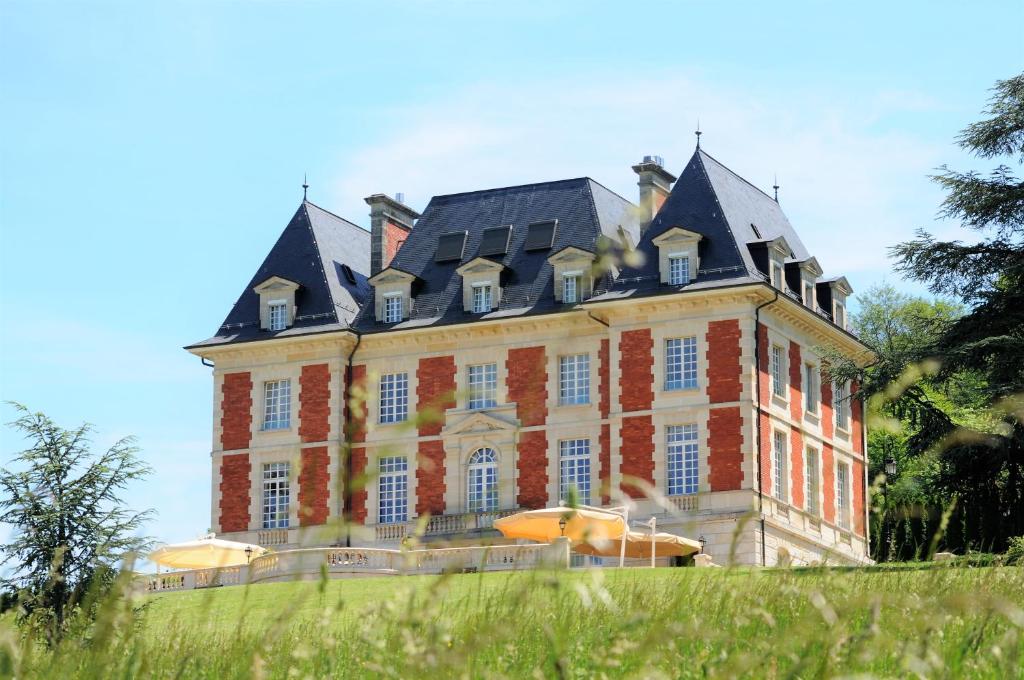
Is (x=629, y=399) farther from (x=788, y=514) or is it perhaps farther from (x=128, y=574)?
(x=128, y=574)

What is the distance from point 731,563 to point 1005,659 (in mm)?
1464

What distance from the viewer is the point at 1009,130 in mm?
29109

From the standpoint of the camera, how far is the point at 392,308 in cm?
4059

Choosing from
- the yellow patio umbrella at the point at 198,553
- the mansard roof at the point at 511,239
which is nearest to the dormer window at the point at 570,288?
the mansard roof at the point at 511,239

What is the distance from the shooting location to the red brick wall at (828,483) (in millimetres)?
38844

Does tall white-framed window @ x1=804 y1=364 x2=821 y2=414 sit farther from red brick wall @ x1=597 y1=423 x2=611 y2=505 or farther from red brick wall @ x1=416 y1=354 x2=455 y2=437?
red brick wall @ x1=416 y1=354 x2=455 y2=437

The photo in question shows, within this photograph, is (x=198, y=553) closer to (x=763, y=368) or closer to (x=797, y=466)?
(x=763, y=368)

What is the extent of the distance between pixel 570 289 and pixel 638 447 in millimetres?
4472

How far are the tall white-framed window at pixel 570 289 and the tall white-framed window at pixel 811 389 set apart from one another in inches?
230

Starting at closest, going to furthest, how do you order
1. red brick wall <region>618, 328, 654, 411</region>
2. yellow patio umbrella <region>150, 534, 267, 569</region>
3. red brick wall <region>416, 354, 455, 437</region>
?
yellow patio umbrella <region>150, 534, 267, 569</region> < red brick wall <region>618, 328, 654, 411</region> < red brick wall <region>416, 354, 455, 437</region>

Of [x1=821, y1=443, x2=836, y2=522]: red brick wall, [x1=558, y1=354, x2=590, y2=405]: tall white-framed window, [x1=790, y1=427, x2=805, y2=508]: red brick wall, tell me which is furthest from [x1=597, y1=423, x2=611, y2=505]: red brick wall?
[x1=821, y1=443, x2=836, y2=522]: red brick wall

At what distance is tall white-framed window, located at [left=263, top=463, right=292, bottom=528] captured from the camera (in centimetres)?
3988

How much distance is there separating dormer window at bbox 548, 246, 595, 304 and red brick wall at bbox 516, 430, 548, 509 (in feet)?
10.8

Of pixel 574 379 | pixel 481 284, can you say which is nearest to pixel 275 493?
pixel 481 284
